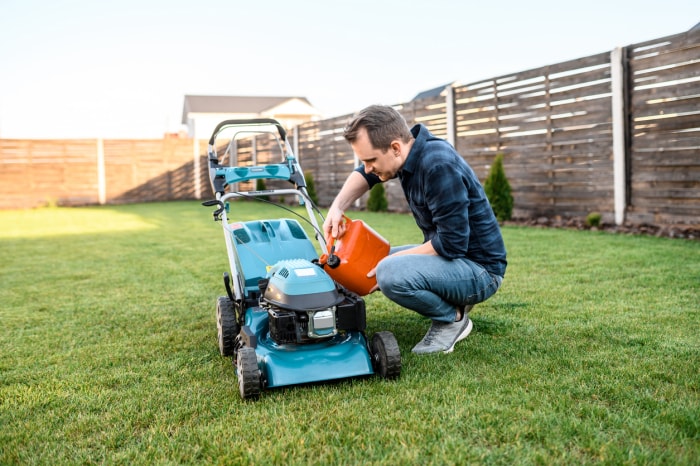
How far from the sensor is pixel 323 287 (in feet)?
8.66

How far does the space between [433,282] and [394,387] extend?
584 millimetres

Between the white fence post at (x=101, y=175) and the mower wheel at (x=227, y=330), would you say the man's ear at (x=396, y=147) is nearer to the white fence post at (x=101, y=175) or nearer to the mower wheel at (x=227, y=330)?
the mower wheel at (x=227, y=330)

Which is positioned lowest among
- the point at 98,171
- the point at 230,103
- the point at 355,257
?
the point at 355,257

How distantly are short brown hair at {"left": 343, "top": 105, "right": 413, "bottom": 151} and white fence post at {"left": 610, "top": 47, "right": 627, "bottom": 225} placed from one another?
5.38 meters

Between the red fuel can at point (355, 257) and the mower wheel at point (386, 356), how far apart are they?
1.19ft

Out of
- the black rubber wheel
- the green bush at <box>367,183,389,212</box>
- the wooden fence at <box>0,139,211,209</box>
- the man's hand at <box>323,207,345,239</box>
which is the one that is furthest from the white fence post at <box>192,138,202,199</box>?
the black rubber wheel

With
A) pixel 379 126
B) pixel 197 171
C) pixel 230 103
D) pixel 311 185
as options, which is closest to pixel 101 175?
pixel 197 171

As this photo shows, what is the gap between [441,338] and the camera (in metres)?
3.07

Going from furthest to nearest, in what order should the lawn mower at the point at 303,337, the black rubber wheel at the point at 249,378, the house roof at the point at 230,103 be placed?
the house roof at the point at 230,103 < the lawn mower at the point at 303,337 < the black rubber wheel at the point at 249,378

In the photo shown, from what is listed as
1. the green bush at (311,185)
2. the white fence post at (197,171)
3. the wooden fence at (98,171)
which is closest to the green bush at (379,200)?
the green bush at (311,185)

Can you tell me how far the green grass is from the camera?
2.03m

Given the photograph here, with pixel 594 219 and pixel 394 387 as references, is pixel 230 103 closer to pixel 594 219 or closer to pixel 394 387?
pixel 594 219

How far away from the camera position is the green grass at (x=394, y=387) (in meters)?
2.03

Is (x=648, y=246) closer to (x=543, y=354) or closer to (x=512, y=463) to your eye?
(x=543, y=354)
